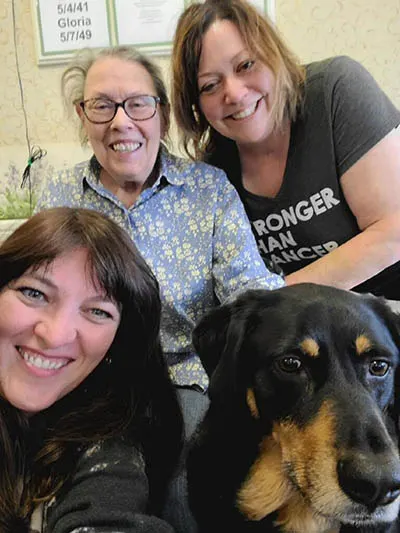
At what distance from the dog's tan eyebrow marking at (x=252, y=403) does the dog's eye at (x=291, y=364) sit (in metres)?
0.09

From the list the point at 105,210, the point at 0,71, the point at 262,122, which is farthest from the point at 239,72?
the point at 0,71

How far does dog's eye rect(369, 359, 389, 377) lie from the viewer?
0.92m

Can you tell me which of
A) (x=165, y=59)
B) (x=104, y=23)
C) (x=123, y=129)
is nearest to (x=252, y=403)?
(x=123, y=129)

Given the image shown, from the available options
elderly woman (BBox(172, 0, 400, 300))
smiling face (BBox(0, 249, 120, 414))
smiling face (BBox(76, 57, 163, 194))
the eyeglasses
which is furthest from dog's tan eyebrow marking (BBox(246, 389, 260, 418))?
the eyeglasses

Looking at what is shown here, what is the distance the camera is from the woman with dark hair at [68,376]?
2.90 ft

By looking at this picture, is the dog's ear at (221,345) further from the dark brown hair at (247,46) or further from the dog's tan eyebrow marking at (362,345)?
the dark brown hair at (247,46)

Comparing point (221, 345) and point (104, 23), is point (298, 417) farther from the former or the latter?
point (104, 23)

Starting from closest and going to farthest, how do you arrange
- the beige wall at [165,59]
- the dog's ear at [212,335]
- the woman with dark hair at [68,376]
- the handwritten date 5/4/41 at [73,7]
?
the woman with dark hair at [68,376] → the dog's ear at [212,335] → the beige wall at [165,59] → the handwritten date 5/4/41 at [73,7]

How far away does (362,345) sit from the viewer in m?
0.91

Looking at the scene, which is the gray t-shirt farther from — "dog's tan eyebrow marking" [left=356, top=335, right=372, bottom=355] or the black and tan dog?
"dog's tan eyebrow marking" [left=356, top=335, right=372, bottom=355]

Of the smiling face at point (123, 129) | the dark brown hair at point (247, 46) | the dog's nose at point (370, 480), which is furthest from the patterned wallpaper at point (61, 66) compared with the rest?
the dog's nose at point (370, 480)

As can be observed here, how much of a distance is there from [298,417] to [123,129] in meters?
0.84

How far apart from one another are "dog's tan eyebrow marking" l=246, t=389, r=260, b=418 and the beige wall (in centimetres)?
155

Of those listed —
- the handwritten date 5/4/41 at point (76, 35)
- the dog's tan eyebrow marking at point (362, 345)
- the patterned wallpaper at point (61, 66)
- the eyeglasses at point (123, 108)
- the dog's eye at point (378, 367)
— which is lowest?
the dog's eye at point (378, 367)
